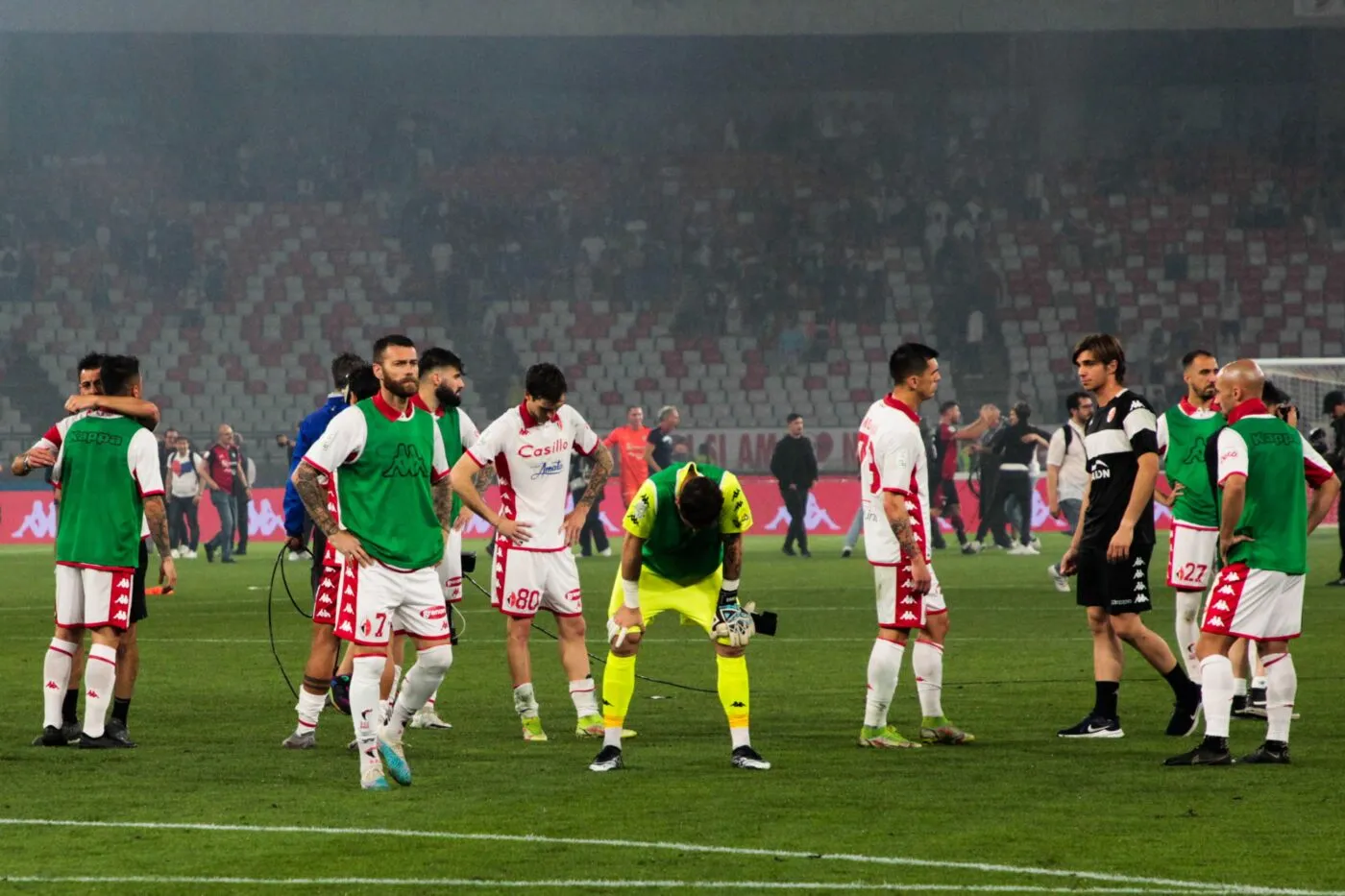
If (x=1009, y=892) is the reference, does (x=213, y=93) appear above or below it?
above

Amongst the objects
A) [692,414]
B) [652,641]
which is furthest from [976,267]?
[652,641]

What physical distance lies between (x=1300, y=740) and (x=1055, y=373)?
3064 cm

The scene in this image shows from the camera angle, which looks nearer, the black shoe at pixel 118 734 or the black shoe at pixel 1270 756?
the black shoe at pixel 1270 756

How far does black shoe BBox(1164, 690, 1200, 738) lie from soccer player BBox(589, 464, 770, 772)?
7.90ft

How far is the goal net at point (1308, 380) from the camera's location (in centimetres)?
2722

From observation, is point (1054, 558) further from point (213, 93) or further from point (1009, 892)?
point (213, 93)

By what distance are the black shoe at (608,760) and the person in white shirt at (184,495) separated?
2020 cm

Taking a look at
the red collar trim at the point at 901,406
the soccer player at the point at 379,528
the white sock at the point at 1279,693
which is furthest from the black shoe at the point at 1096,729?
the soccer player at the point at 379,528

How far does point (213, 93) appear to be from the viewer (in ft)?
142

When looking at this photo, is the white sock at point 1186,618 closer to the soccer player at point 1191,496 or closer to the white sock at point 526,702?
the soccer player at point 1191,496

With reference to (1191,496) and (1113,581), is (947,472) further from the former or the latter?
(1113,581)

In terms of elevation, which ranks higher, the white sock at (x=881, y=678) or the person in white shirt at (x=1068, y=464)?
the person in white shirt at (x=1068, y=464)

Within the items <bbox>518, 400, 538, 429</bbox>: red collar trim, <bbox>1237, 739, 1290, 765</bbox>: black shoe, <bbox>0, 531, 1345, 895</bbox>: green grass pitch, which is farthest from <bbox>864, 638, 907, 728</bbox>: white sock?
<bbox>518, 400, 538, 429</bbox>: red collar trim

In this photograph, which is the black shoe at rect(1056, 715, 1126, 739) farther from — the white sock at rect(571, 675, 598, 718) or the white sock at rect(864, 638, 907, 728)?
the white sock at rect(571, 675, 598, 718)
